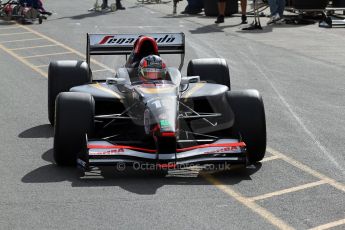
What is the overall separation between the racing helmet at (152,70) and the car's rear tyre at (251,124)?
1026 millimetres

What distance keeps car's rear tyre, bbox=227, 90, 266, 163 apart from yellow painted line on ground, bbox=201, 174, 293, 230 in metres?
0.66

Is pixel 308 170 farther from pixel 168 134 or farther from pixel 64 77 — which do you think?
pixel 64 77

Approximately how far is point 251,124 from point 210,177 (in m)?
0.86

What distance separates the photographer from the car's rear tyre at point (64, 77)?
37.9ft

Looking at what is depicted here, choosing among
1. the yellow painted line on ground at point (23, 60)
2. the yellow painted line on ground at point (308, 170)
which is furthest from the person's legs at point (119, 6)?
the yellow painted line on ground at point (308, 170)

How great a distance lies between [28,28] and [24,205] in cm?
1971

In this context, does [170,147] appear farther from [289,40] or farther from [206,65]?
[289,40]

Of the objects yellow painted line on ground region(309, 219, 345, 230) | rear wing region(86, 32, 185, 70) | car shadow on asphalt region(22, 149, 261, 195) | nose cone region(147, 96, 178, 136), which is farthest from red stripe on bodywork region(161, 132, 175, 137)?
rear wing region(86, 32, 185, 70)

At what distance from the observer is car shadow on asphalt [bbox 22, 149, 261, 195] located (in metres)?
8.66

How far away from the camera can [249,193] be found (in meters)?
8.38

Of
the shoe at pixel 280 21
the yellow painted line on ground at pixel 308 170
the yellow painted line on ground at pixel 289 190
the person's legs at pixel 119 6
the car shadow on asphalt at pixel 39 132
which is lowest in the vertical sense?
the person's legs at pixel 119 6

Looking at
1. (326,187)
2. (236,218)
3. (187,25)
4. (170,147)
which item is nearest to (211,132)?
(170,147)

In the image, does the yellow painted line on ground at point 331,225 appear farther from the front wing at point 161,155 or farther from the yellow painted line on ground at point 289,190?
the front wing at point 161,155

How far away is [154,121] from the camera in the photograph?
9164 millimetres
